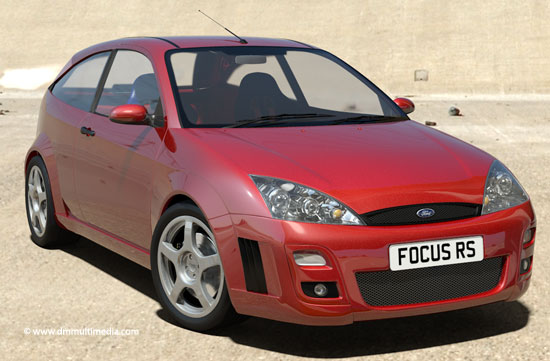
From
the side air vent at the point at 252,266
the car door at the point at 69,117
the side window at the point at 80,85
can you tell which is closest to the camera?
the side air vent at the point at 252,266

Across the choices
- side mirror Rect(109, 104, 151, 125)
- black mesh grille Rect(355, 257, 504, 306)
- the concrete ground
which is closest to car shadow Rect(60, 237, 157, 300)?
the concrete ground

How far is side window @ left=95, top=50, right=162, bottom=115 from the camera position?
5172mm

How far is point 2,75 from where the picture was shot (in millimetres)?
36531

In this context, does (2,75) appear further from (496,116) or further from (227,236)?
(227,236)

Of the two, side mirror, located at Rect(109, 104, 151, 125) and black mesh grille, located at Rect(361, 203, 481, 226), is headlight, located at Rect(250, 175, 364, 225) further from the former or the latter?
side mirror, located at Rect(109, 104, 151, 125)

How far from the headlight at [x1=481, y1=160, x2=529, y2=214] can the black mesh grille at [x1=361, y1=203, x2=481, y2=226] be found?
0.11m

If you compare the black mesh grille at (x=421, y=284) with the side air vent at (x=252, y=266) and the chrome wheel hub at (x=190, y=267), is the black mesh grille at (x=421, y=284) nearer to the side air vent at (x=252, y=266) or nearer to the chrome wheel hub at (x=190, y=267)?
the side air vent at (x=252, y=266)

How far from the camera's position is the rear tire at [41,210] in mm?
6121

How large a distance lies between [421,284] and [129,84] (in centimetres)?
249

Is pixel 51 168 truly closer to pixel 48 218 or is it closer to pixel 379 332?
pixel 48 218

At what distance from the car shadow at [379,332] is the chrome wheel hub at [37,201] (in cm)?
181

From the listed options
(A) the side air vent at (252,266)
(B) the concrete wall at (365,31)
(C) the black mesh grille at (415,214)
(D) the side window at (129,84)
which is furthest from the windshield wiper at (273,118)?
(B) the concrete wall at (365,31)

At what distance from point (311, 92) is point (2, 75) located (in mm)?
14372

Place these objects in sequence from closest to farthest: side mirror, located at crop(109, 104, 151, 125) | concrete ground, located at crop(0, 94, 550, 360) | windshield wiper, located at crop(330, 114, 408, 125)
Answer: concrete ground, located at crop(0, 94, 550, 360), side mirror, located at crop(109, 104, 151, 125), windshield wiper, located at crop(330, 114, 408, 125)
